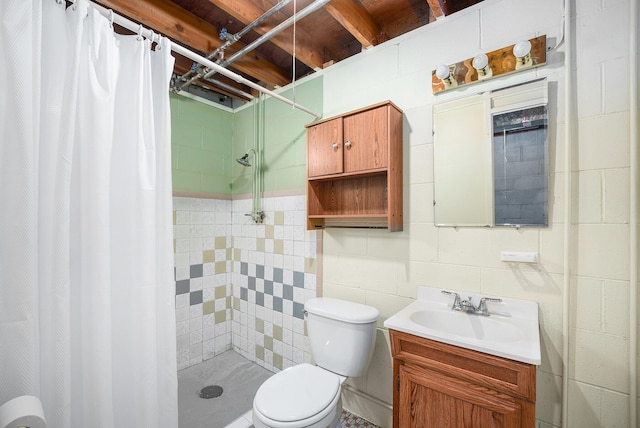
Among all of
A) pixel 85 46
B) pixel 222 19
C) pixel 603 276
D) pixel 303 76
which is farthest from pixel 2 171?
pixel 603 276

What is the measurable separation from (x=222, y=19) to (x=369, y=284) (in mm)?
2042

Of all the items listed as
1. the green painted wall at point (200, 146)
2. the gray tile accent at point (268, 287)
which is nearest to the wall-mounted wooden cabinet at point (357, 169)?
the gray tile accent at point (268, 287)

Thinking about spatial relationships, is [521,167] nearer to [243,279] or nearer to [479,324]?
[479,324]

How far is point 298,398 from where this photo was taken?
1.31 metres

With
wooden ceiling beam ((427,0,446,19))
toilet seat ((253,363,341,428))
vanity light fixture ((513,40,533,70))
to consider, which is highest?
wooden ceiling beam ((427,0,446,19))

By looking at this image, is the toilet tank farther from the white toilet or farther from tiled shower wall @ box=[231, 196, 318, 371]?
tiled shower wall @ box=[231, 196, 318, 371]

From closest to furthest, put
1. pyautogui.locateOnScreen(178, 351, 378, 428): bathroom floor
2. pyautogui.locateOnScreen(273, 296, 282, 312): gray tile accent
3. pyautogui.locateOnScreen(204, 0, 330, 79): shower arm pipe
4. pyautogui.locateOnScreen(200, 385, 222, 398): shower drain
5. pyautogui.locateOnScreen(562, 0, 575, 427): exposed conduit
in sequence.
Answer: pyautogui.locateOnScreen(562, 0, 575, 427): exposed conduit
pyautogui.locateOnScreen(204, 0, 330, 79): shower arm pipe
pyautogui.locateOnScreen(178, 351, 378, 428): bathroom floor
pyautogui.locateOnScreen(200, 385, 222, 398): shower drain
pyautogui.locateOnScreen(273, 296, 282, 312): gray tile accent

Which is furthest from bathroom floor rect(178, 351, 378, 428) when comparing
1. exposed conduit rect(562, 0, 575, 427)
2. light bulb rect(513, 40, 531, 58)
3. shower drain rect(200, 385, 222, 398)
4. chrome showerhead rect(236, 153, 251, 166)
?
light bulb rect(513, 40, 531, 58)

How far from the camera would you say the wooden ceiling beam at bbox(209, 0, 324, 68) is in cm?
159

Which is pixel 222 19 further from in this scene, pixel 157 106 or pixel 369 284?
pixel 369 284

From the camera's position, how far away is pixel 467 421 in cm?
107

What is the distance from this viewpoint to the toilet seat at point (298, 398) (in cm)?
120

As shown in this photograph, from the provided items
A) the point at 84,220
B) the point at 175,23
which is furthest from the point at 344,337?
the point at 175,23

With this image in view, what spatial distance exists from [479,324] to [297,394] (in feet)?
3.07
